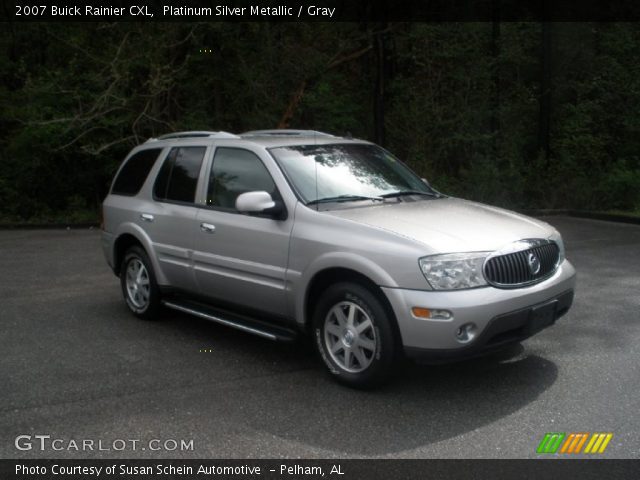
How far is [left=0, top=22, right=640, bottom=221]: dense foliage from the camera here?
18.3 metres

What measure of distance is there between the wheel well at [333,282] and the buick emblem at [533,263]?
1.08 meters

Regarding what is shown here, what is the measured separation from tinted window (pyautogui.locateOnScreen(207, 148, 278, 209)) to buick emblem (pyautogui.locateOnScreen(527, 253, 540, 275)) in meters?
2.05

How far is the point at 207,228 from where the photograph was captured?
6.39 metres

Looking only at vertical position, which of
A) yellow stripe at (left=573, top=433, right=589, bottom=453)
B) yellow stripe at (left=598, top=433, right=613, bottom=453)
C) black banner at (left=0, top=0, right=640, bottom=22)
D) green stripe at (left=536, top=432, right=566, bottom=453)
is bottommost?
green stripe at (left=536, top=432, right=566, bottom=453)

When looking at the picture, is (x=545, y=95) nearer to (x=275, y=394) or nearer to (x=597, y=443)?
(x=275, y=394)

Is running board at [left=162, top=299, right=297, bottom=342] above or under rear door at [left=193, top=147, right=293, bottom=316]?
under

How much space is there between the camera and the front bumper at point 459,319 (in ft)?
15.8

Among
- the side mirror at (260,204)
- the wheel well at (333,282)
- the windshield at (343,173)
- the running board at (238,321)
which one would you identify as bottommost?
the running board at (238,321)

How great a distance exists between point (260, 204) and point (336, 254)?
0.76 m

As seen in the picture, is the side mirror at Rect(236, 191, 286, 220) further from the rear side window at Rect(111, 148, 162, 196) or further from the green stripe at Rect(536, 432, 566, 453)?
the green stripe at Rect(536, 432, 566, 453)

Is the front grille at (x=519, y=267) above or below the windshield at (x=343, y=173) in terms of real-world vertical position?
below
